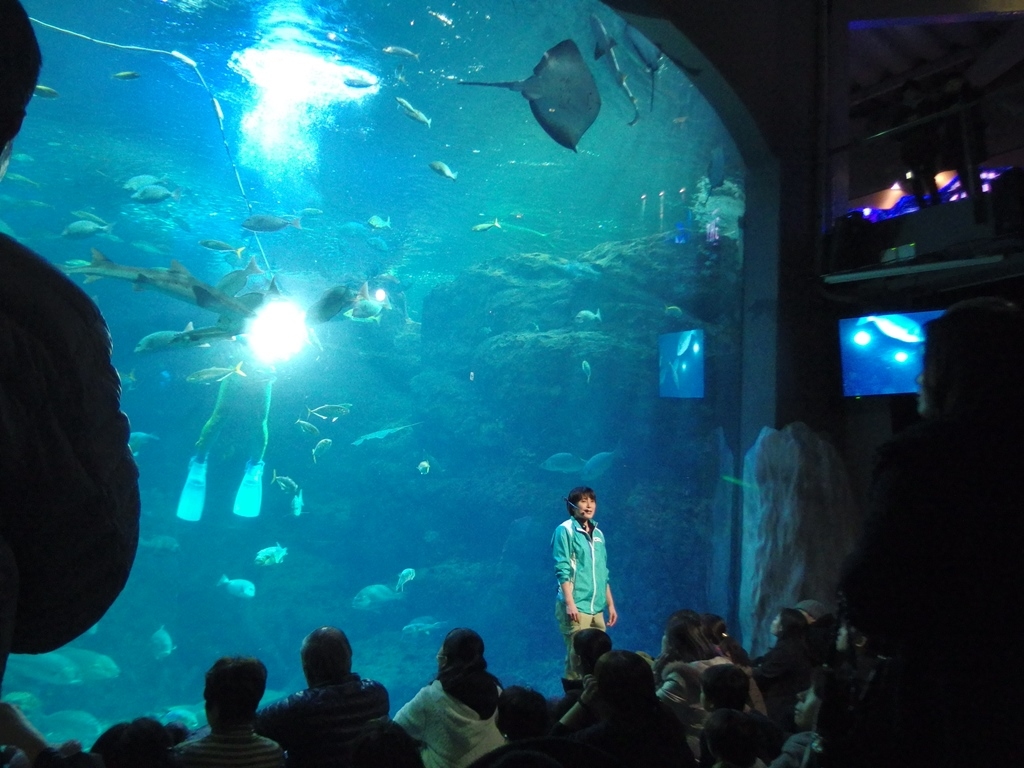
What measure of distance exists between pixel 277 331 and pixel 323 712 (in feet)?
40.5

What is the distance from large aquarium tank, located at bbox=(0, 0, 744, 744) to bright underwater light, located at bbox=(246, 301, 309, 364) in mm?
190

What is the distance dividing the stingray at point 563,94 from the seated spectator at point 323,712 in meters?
6.55

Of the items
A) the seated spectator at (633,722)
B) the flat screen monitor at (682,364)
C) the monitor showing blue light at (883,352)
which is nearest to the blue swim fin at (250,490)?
the flat screen monitor at (682,364)

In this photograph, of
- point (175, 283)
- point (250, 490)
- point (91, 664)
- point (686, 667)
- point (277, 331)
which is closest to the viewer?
point (686, 667)

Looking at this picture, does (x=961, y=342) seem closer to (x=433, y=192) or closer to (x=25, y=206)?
A: (x=433, y=192)

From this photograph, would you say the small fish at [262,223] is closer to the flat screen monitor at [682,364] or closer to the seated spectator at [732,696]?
the flat screen monitor at [682,364]

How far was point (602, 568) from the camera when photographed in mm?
6031

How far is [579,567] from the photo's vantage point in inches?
233

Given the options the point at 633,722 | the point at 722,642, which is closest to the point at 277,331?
the point at 722,642

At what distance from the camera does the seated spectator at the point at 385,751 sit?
213 centimetres

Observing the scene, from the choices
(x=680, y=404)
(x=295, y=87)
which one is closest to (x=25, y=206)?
(x=295, y=87)

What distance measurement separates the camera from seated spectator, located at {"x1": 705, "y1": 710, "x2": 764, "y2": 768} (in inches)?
89.0

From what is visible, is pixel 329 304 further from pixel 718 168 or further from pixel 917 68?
pixel 917 68

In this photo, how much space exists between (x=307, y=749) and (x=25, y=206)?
93.6 ft
